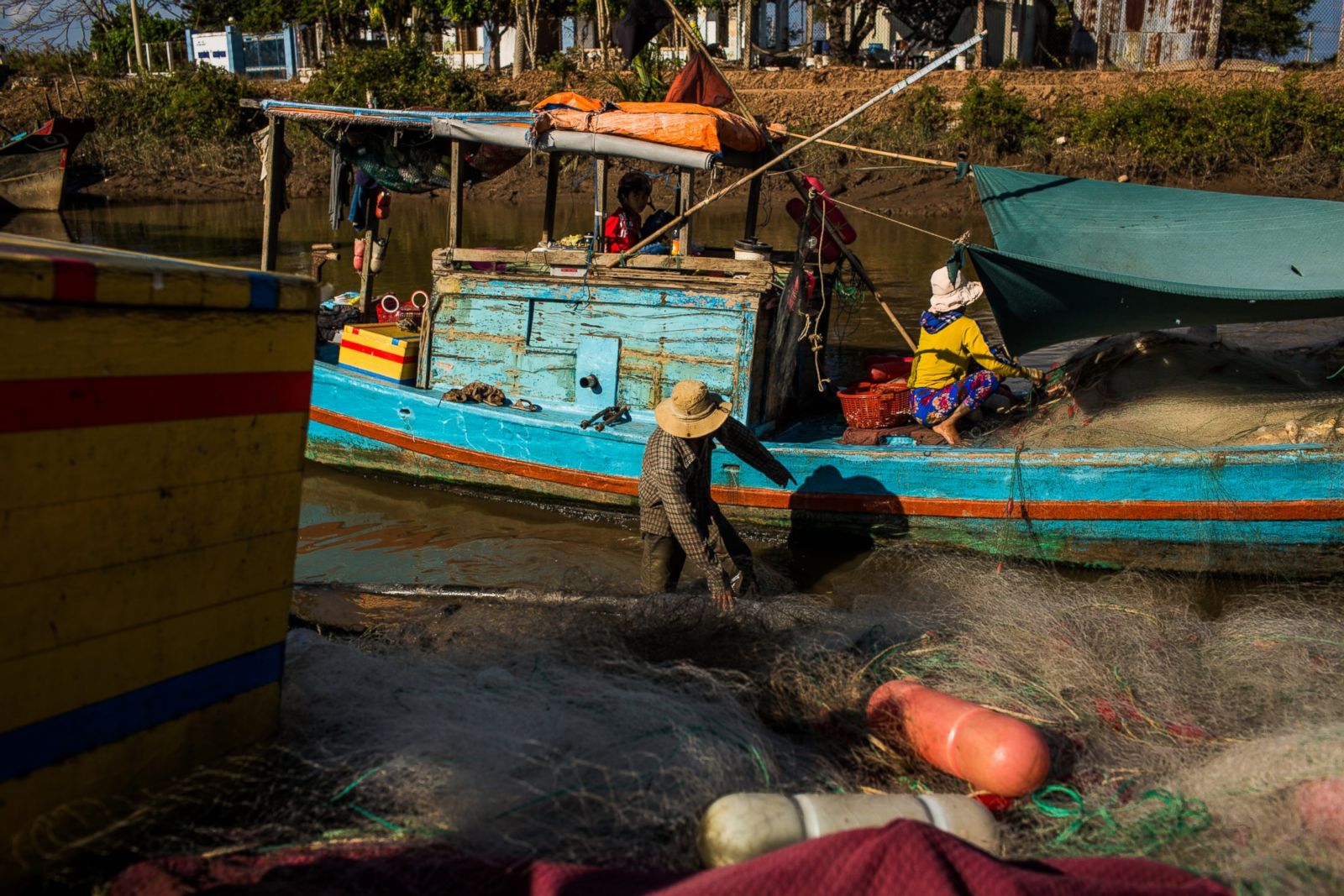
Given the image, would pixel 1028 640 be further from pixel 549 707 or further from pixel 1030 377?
pixel 1030 377

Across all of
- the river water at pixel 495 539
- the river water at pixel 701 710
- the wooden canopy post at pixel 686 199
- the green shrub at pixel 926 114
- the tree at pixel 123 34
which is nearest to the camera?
the river water at pixel 701 710

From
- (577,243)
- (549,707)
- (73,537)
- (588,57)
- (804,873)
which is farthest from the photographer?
(588,57)

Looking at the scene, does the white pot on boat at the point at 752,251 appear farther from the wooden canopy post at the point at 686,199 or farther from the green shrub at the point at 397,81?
the green shrub at the point at 397,81

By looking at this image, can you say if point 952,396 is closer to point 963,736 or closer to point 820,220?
point 820,220

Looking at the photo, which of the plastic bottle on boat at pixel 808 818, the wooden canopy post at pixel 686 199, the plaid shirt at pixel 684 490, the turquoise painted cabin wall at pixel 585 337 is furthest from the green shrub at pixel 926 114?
the plastic bottle on boat at pixel 808 818

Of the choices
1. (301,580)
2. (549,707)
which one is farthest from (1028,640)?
(301,580)

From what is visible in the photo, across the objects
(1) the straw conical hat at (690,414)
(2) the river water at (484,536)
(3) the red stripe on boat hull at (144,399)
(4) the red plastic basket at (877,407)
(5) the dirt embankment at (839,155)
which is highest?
(5) the dirt embankment at (839,155)

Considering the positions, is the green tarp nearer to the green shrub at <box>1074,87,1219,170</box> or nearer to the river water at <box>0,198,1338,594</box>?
the river water at <box>0,198,1338,594</box>

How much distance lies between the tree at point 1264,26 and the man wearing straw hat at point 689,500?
32.9 metres

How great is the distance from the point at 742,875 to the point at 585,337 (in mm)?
5410

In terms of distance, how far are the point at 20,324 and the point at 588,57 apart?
35571mm

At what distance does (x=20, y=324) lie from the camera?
2.41 m

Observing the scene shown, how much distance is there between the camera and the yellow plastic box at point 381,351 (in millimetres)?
8148

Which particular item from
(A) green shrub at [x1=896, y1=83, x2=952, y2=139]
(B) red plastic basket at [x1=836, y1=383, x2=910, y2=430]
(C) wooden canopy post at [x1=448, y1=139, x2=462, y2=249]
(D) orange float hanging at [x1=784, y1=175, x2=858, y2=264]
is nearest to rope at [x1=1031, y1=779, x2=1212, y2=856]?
(B) red plastic basket at [x1=836, y1=383, x2=910, y2=430]
